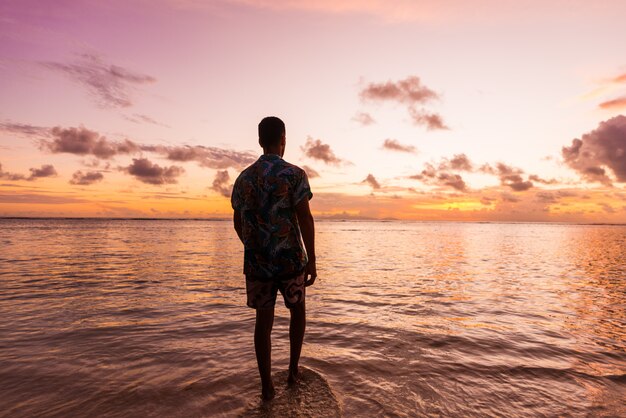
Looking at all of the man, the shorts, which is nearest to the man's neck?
the man

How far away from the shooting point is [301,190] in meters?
4.04

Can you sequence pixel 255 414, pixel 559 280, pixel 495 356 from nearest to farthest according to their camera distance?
pixel 255 414, pixel 495 356, pixel 559 280

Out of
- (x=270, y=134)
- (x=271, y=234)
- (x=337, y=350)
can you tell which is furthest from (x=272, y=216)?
(x=337, y=350)

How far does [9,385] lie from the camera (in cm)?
434

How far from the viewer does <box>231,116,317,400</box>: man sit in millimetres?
3971

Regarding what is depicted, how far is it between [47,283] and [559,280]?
18982 mm

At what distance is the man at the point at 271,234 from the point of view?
397 cm

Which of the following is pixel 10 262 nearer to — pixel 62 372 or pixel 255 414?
pixel 62 372

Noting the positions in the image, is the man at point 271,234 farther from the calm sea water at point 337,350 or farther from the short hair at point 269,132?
the calm sea water at point 337,350

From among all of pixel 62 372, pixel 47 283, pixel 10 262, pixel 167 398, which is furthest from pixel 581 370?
pixel 10 262

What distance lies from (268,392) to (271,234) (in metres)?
1.71

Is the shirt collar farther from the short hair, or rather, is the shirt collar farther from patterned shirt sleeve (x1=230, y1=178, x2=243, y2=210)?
patterned shirt sleeve (x1=230, y1=178, x2=243, y2=210)

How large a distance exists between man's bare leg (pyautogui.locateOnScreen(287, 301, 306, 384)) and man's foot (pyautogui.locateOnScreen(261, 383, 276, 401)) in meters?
0.38

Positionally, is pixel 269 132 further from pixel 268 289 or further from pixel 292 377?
pixel 292 377
